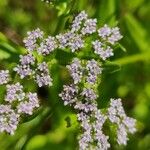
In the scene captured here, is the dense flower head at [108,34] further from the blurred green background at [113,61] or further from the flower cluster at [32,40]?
the flower cluster at [32,40]

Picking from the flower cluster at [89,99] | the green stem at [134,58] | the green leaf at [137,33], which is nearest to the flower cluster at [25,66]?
the flower cluster at [89,99]

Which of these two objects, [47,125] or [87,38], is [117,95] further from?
[87,38]

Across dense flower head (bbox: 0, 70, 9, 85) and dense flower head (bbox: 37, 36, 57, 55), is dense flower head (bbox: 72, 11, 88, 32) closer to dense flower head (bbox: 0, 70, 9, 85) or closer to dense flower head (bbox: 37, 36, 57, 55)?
dense flower head (bbox: 37, 36, 57, 55)

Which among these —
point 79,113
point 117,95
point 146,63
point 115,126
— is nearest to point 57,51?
point 79,113

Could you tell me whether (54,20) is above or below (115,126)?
above

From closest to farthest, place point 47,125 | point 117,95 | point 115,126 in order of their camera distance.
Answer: point 115,126
point 117,95
point 47,125

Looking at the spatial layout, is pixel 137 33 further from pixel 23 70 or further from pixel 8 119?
pixel 8 119

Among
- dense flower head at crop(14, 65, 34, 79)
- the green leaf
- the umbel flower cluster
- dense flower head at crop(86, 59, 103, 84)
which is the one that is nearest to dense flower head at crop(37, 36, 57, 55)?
the umbel flower cluster
